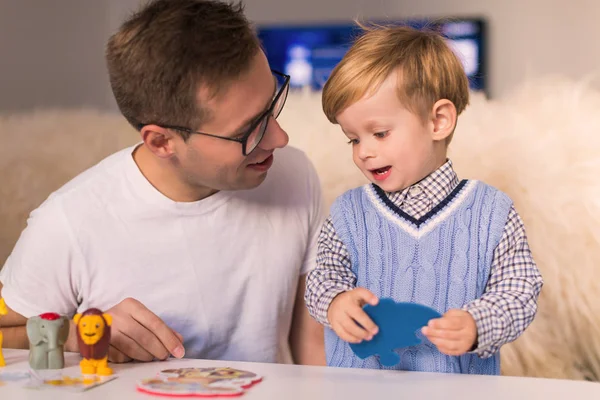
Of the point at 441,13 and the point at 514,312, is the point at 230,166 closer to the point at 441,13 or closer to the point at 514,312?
the point at 514,312

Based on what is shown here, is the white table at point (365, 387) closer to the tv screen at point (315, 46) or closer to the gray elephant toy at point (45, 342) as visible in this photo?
the gray elephant toy at point (45, 342)

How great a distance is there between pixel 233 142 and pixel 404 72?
1.04 feet

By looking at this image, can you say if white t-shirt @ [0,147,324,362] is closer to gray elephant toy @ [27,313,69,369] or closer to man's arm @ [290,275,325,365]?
man's arm @ [290,275,325,365]

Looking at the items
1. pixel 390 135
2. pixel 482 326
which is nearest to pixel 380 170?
pixel 390 135

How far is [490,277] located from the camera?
1223mm

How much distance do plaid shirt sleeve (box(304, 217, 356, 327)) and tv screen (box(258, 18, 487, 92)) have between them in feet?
2.28

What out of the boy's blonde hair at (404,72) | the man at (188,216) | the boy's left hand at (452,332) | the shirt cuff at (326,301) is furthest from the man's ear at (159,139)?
the boy's left hand at (452,332)

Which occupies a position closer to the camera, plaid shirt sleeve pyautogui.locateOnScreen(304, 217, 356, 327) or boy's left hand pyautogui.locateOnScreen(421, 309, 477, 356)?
boy's left hand pyautogui.locateOnScreen(421, 309, 477, 356)

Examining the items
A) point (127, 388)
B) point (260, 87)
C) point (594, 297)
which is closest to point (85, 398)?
point (127, 388)

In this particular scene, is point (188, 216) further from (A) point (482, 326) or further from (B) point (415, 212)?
(A) point (482, 326)

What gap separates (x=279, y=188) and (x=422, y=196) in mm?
394

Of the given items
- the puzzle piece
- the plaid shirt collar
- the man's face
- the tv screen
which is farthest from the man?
the tv screen

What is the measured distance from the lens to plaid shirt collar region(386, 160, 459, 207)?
1.27m

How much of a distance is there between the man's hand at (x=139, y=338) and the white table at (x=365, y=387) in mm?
60
